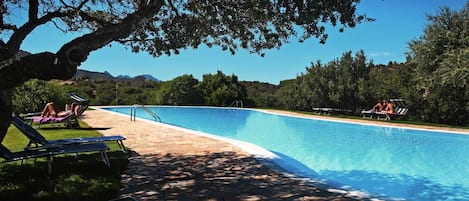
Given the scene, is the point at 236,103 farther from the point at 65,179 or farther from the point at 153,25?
the point at 65,179

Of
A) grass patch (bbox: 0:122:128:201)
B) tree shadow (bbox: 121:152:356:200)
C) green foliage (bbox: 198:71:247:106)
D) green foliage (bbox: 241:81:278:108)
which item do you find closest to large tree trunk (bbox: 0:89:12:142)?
grass patch (bbox: 0:122:128:201)

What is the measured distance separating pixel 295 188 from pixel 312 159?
4.25 m

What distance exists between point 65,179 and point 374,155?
7731 millimetres

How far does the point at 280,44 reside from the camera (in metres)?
7.62

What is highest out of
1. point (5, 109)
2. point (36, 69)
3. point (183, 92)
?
point (183, 92)

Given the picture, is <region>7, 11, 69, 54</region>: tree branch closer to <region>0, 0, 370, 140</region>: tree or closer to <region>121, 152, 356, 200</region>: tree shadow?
<region>0, 0, 370, 140</region>: tree

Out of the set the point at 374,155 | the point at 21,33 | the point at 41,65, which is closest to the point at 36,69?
the point at 41,65

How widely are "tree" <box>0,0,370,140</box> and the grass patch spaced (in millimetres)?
939

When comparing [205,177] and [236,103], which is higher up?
[236,103]

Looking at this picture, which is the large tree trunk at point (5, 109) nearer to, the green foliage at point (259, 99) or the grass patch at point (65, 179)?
the grass patch at point (65, 179)

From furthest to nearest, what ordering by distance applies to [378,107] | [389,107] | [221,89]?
[221,89]
[378,107]
[389,107]

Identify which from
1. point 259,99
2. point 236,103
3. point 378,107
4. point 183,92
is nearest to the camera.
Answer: point 378,107

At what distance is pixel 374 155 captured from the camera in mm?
9758

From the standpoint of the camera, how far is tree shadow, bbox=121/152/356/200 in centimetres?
463
